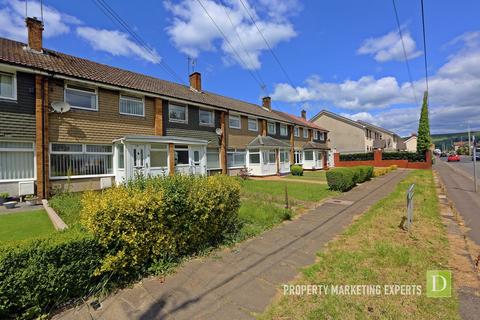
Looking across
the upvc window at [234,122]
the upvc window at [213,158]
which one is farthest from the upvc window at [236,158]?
the upvc window at [234,122]

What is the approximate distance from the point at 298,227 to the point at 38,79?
12039 millimetres

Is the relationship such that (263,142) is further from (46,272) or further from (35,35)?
(46,272)

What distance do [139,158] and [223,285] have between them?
10.6 meters

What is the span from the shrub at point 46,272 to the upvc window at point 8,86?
9592 millimetres

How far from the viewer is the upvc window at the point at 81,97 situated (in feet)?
36.8

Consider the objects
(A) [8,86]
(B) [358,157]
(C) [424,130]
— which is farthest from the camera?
(B) [358,157]

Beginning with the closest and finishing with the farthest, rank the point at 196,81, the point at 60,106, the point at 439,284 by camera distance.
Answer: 1. the point at 439,284
2. the point at 60,106
3. the point at 196,81

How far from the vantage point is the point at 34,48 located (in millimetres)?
11891

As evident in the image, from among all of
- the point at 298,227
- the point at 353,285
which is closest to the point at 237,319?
the point at 353,285

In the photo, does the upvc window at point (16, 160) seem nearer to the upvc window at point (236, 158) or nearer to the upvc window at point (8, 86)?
the upvc window at point (8, 86)

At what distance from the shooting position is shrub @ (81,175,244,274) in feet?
12.1

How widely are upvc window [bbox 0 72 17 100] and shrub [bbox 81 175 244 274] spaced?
349 inches

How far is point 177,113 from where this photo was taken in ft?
53.0

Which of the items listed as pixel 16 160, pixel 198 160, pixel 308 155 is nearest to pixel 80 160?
pixel 16 160
